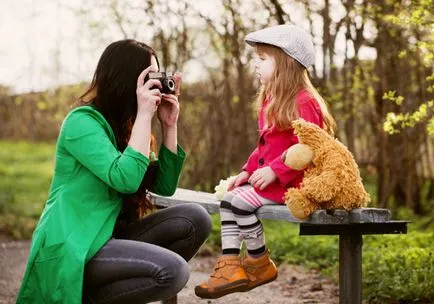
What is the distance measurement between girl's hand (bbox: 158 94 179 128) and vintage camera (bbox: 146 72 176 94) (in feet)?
0.21

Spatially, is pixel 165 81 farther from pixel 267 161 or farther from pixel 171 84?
pixel 267 161

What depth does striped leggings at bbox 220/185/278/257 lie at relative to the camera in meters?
3.77

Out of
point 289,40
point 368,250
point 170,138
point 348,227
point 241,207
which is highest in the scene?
point 289,40

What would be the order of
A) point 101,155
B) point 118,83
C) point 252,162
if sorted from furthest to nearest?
point 252,162, point 118,83, point 101,155

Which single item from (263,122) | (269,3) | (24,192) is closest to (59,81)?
(24,192)

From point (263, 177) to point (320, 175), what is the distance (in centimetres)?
29

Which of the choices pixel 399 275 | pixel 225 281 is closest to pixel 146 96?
pixel 225 281

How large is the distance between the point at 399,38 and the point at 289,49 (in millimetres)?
5062

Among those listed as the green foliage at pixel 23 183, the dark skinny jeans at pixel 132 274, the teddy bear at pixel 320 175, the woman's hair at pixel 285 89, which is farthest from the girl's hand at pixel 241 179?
the green foliage at pixel 23 183

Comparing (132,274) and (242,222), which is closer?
(132,274)

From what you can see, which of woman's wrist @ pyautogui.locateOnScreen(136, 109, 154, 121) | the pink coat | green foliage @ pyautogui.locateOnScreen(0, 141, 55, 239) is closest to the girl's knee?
the pink coat

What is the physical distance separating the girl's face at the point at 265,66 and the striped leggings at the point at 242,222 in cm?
57

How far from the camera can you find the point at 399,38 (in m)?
8.71

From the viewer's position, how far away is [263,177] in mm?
3770
